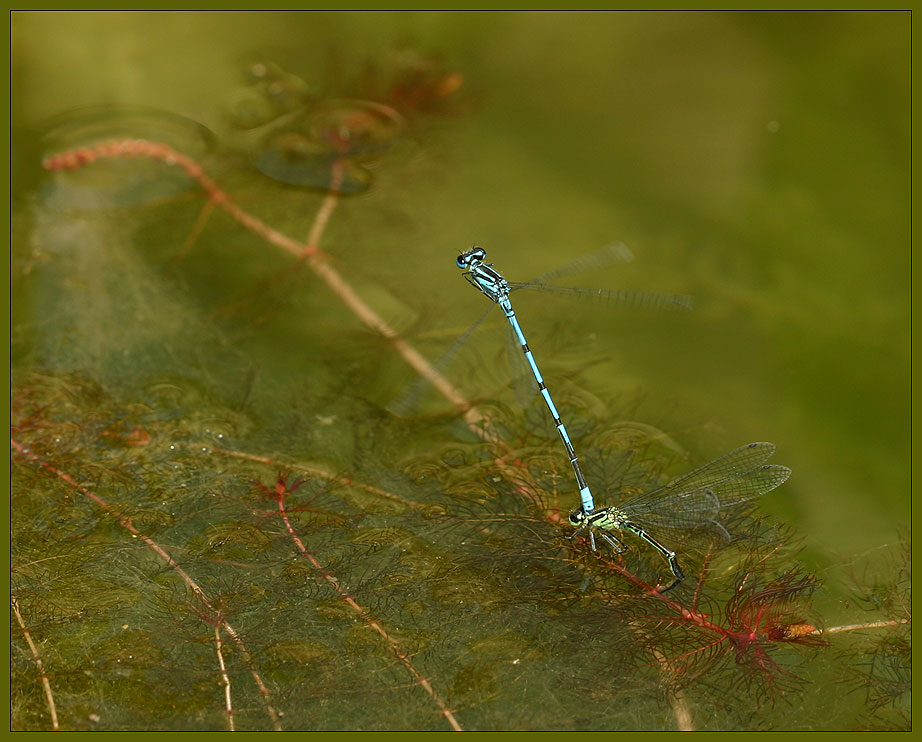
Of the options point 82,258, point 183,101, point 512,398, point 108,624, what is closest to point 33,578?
point 108,624

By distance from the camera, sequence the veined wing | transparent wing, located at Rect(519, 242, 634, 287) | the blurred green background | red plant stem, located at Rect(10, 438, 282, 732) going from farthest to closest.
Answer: transparent wing, located at Rect(519, 242, 634, 287) → the blurred green background → the veined wing → red plant stem, located at Rect(10, 438, 282, 732)

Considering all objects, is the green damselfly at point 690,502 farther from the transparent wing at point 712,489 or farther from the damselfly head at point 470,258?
A: the damselfly head at point 470,258

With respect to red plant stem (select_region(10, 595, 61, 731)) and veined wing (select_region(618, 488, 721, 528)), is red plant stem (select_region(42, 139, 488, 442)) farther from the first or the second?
red plant stem (select_region(10, 595, 61, 731))

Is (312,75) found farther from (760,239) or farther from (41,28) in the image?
(760,239)

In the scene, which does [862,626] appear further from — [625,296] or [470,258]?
[470,258]

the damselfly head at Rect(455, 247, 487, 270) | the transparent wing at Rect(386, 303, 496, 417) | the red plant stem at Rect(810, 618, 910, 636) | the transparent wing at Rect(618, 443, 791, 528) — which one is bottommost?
the red plant stem at Rect(810, 618, 910, 636)

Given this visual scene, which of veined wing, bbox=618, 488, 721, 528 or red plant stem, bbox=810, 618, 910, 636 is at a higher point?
veined wing, bbox=618, 488, 721, 528

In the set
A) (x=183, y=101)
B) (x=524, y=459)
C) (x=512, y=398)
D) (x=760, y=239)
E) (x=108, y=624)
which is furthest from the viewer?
(x=183, y=101)

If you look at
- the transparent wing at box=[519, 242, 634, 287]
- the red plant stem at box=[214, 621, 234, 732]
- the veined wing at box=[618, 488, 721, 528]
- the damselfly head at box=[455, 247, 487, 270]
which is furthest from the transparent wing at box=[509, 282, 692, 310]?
the red plant stem at box=[214, 621, 234, 732]
